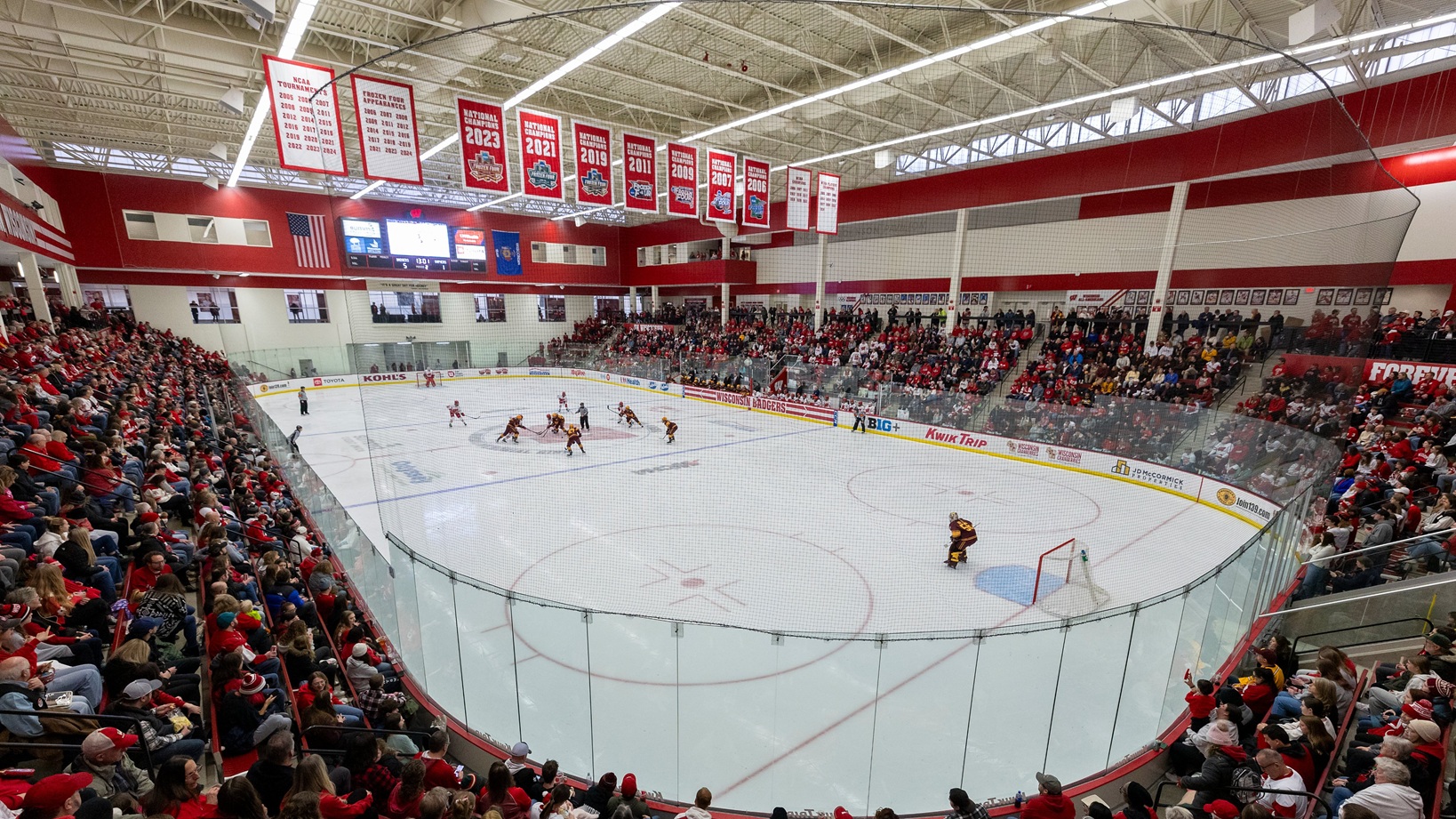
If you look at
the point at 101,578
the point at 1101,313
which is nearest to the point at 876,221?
the point at 1101,313

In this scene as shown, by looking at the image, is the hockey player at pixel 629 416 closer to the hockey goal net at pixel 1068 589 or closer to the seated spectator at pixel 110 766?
the hockey goal net at pixel 1068 589

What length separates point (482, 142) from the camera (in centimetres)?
1027

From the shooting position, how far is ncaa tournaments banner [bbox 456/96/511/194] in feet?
33.3

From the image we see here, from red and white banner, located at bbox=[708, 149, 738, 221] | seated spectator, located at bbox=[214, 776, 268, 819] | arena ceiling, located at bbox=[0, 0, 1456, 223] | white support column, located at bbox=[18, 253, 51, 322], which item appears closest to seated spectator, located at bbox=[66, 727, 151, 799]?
seated spectator, located at bbox=[214, 776, 268, 819]

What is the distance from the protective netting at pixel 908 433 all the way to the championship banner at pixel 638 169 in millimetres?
1793

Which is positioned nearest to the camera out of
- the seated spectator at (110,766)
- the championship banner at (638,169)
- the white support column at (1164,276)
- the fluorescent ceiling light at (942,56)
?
the seated spectator at (110,766)

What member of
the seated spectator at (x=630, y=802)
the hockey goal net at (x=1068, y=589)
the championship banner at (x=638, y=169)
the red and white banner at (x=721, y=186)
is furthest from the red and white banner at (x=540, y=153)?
the hockey goal net at (x=1068, y=589)

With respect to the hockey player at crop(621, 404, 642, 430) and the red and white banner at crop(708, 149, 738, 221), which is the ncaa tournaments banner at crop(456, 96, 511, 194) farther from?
the hockey player at crop(621, 404, 642, 430)

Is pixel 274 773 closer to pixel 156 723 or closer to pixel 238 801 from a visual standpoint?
pixel 238 801

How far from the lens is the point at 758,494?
12.2m

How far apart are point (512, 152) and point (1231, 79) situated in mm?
20833

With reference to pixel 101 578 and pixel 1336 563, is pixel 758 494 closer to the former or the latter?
pixel 1336 563

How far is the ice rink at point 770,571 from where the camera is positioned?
15.0 feet

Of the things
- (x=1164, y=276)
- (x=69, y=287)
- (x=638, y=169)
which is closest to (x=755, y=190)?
(x=638, y=169)
